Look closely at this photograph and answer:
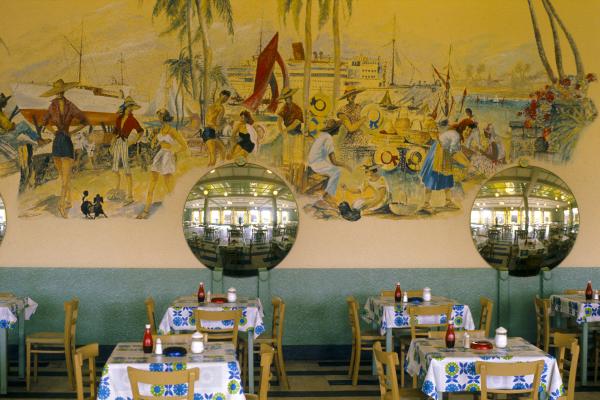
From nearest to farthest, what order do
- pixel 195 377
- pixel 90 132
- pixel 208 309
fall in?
1. pixel 195 377
2. pixel 208 309
3. pixel 90 132

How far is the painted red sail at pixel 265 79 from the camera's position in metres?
8.55

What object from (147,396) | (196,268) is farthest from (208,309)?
(147,396)

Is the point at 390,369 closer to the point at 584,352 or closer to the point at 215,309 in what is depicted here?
the point at 215,309

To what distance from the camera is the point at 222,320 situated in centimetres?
685

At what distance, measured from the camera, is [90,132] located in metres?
8.43

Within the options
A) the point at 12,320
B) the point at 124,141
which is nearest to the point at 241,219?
the point at 124,141

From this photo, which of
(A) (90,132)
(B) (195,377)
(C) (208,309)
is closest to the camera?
(B) (195,377)

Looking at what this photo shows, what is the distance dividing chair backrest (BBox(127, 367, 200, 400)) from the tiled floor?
2361 mm

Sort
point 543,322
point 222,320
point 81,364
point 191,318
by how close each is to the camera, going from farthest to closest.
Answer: point 543,322
point 191,318
point 222,320
point 81,364

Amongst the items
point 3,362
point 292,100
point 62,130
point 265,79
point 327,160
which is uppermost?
point 265,79

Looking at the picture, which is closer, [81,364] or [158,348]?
[81,364]

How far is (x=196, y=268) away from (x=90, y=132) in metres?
1.93

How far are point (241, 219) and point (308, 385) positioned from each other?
6.81 feet

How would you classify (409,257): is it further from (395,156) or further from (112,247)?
(112,247)
